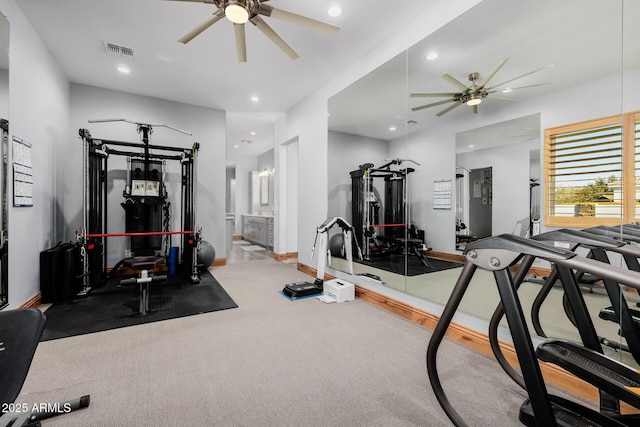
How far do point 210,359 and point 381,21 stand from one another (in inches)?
141

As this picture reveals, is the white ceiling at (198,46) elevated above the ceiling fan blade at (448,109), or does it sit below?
above

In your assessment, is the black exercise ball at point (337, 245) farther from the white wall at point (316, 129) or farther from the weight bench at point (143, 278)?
the weight bench at point (143, 278)

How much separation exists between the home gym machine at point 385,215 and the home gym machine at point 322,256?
30 centimetres

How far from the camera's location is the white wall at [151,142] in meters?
4.45

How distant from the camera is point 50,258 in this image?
10.7 feet

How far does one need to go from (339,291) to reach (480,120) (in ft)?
7.66

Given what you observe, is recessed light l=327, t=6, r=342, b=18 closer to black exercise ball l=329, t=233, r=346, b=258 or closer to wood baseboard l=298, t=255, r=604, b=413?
black exercise ball l=329, t=233, r=346, b=258

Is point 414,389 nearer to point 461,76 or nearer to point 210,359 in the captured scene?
point 210,359

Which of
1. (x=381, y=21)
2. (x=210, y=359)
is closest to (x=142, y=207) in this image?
(x=210, y=359)

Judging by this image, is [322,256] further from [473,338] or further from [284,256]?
[284,256]

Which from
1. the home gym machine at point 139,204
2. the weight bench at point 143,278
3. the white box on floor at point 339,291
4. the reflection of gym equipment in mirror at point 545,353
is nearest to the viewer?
the reflection of gym equipment in mirror at point 545,353

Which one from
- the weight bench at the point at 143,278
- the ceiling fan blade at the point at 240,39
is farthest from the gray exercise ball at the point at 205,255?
the ceiling fan blade at the point at 240,39

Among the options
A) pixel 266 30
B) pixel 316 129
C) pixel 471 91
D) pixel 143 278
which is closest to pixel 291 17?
pixel 266 30

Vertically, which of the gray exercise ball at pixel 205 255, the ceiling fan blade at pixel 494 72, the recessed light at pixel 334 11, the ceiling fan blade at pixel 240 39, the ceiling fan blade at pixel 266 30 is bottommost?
the gray exercise ball at pixel 205 255
